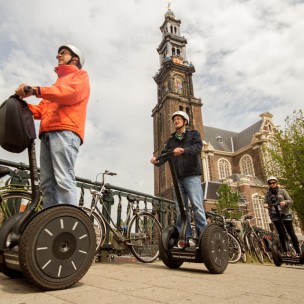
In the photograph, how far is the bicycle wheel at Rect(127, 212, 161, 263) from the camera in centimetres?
443

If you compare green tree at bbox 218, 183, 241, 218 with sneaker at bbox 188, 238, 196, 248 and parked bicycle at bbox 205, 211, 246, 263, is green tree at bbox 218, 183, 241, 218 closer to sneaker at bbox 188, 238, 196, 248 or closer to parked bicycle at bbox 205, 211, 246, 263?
parked bicycle at bbox 205, 211, 246, 263

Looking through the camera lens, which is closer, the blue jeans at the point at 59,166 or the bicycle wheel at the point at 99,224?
the blue jeans at the point at 59,166

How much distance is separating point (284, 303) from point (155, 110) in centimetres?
4262

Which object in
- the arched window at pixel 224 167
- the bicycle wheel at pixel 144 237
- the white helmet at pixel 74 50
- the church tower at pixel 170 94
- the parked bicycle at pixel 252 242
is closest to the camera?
the white helmet at pixel 74 50

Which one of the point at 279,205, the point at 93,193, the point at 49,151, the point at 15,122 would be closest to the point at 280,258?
the point at 279,205

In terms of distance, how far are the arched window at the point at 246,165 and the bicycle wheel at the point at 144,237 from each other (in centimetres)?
3903

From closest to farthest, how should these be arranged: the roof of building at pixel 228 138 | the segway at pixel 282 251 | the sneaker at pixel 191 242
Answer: the sneaker at pixel 191 242, the segway at pixel 282 251, the roof of building at pixel 228 138

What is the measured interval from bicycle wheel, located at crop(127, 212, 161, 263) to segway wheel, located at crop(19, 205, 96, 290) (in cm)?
257

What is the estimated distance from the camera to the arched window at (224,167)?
41.9 meters

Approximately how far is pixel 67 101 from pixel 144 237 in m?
3.15

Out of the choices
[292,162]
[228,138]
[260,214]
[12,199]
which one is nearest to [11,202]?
[12,199]

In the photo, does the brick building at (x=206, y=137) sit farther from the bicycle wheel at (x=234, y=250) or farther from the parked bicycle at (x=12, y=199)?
the parked bicycle at (x=12, y=199)

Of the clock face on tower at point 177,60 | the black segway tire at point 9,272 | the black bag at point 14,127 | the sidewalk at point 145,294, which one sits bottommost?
the sidewalk at point 145,294

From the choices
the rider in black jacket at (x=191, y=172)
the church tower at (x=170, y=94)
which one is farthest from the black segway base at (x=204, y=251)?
the church tower at (x=170, y=94)
